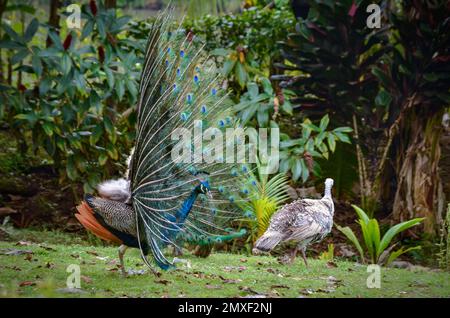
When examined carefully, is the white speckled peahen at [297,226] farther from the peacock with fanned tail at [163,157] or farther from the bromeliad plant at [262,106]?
the bromeliad plant at [262,106]

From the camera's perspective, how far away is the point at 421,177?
820 centimetres

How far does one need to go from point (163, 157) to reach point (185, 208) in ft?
1.47

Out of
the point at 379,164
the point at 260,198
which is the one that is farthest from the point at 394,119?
Result: the point at 260,198

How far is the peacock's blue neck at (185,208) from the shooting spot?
522cm

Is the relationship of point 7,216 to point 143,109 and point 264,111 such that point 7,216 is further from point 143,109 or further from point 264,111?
point 143,109

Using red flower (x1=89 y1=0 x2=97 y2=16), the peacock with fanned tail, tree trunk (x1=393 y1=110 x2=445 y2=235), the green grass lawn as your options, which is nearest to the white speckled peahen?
the green grass lawn

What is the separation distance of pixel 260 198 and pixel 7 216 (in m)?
3.21

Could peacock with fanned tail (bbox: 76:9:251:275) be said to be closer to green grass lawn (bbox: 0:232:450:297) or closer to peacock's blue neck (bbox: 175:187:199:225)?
peacock's blue neck (bbox: 175:187:199:225)

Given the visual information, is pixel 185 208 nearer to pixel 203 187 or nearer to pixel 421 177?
pixel 203 187

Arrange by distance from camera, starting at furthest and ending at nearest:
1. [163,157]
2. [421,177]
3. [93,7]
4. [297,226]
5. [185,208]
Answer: [421,177] → [93,7] → [297,226] → [185,208] → [163,157]

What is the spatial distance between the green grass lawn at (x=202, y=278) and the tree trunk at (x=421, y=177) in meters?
1.52

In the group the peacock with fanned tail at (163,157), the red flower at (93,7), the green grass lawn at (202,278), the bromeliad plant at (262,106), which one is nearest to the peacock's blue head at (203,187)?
the peacock with fanned tail at (163,157)

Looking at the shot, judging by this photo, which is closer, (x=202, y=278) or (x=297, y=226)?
(x=202, y=278)

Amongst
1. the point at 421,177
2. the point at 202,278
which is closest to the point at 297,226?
the point at 202,278
